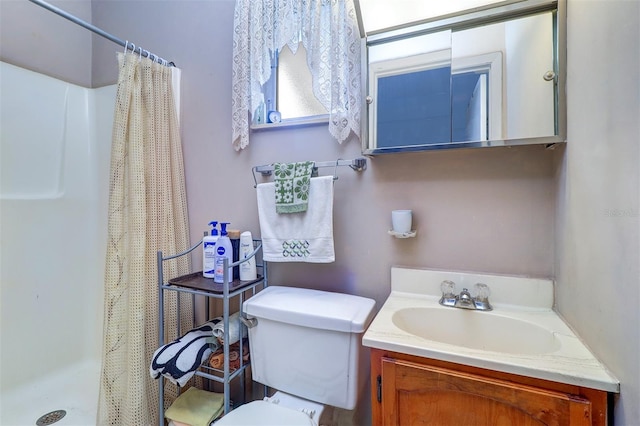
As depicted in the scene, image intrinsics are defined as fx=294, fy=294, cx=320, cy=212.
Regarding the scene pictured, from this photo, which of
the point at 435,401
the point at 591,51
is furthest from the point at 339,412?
the point at 591,51

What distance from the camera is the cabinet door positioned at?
0.67 metres

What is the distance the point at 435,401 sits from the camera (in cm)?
78

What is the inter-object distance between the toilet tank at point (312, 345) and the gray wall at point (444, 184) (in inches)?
10.5

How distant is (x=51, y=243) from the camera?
1.74 metres

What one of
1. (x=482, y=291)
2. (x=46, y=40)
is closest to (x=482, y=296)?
(x=482, y=291)

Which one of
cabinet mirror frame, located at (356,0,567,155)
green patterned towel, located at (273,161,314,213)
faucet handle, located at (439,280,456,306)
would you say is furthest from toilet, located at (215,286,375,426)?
cabinet mirror frame, located at (356,0,567,155)

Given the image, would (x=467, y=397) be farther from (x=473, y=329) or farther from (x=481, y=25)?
(x=481, y=25)

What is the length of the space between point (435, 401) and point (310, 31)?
140cm

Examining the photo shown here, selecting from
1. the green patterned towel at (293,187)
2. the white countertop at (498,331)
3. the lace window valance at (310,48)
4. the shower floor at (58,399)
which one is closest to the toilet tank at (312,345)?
the white countertop at (498,331)

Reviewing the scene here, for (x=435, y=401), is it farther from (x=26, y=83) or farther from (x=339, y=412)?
(x=26, y=83)

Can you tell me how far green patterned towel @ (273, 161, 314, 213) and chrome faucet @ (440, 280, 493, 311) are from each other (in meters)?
0.63

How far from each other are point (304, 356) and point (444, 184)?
2.76 ft

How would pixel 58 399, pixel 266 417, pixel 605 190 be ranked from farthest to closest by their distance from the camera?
pixel 58 399 → pixel 266 417 → pixel 605 190

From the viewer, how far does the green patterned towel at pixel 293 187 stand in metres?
1.22
